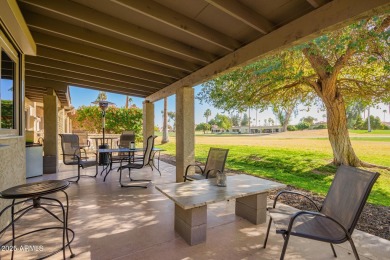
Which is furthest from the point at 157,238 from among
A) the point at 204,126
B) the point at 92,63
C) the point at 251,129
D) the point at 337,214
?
the point at 204,126

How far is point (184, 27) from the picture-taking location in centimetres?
261

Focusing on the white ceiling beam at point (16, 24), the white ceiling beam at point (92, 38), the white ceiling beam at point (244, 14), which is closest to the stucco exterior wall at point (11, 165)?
the white ceiling beam at point (16, 24)

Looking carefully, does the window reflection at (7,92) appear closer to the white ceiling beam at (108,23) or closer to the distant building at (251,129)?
the white ceiling beam at (108,23)

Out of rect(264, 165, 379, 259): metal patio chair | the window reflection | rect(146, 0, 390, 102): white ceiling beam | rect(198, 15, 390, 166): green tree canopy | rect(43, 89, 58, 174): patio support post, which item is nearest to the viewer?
rect(264, 165, 379, 259): metal patio chair

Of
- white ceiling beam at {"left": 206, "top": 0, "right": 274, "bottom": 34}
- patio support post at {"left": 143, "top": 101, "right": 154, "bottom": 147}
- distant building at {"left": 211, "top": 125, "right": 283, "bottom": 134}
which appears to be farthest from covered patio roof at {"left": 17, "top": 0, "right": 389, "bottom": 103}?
distant building at {"left": 211, "top": 125, "right": 283, "bottom": 134}

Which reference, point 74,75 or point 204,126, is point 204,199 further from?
point 204,126

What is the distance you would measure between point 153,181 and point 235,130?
59.3m

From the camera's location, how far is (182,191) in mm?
2379

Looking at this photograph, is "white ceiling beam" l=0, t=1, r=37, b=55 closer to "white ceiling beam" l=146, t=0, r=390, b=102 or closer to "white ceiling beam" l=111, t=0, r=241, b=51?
"white ceiling beam" l=111, t=0, r=241, b=51

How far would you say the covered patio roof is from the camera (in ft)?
7.10

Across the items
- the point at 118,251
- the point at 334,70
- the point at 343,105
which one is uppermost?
the point at 334,70

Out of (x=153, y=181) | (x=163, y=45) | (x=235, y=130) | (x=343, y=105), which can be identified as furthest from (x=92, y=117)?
(x=235, y=130)

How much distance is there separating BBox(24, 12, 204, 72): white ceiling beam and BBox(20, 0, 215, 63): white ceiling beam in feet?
0.80

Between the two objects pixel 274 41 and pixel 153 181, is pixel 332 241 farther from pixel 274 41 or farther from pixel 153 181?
pixel 153 181
